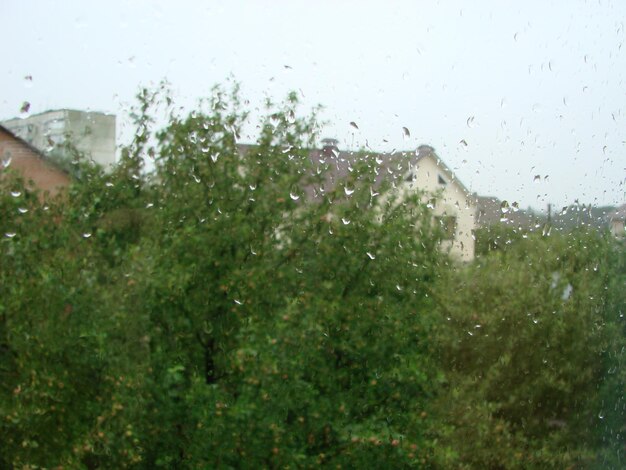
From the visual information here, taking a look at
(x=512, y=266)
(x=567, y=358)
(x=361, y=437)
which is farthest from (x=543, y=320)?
(x=361, y=437)

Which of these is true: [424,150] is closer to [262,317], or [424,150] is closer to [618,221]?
[618,221]

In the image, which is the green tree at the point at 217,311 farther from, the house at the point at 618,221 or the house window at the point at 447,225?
the house at the point at 618,221

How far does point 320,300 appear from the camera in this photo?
3533 mm

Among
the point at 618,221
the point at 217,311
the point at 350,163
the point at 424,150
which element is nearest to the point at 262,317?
the point at 217,311

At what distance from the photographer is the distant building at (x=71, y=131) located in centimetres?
239

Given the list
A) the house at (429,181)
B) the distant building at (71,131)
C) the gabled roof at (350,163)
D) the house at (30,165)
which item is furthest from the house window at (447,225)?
the house at (30,165)

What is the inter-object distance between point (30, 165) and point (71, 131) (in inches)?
9.4

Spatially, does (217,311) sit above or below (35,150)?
below

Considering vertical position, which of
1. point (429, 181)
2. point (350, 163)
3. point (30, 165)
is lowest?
point (30, 165)

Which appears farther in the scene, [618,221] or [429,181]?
[429,181]

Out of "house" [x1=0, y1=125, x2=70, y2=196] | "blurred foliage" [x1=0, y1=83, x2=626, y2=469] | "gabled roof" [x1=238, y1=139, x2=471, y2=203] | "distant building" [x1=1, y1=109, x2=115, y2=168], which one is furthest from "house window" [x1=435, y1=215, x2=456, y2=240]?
"house" [x1=0, y1=125, x2=70, y2=196]

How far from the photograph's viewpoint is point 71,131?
2.61 meters

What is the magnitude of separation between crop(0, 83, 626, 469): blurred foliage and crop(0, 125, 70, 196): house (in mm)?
65

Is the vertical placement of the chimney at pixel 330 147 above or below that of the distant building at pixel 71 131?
above
